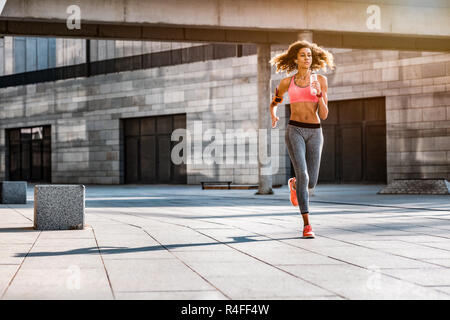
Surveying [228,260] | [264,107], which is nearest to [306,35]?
[264,107]

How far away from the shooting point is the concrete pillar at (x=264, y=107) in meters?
19.9

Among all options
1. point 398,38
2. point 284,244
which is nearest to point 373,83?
point 398,38

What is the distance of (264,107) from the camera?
20.0 meters

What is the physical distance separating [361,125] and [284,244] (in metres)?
21.7

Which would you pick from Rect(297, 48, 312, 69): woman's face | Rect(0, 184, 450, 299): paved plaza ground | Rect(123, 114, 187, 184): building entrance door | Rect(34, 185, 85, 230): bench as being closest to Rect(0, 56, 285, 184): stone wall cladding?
Rect(123, 114, 187, 184): building entrance door

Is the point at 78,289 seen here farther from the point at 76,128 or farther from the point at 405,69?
the point at 76,128

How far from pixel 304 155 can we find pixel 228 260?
90.6 inches

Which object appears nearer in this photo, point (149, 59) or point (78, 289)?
point (78, 289)

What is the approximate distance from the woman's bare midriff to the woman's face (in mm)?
512

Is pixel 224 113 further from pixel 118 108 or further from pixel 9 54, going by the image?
pixel 9 54

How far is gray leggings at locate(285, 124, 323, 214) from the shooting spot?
7508mm

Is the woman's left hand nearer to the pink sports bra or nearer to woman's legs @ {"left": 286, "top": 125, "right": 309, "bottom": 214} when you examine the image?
the pink sports bra
